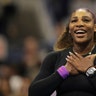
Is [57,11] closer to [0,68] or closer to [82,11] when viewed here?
[0,68]

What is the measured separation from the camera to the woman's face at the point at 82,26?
5.66 m

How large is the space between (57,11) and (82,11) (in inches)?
273

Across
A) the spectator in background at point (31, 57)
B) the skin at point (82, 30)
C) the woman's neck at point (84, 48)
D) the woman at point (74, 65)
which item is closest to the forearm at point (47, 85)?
the woman at point (74, 65)

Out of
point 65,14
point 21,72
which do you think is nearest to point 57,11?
point 65,14

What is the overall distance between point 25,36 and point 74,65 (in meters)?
7.11

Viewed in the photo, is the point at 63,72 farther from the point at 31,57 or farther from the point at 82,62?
the point at 31,57

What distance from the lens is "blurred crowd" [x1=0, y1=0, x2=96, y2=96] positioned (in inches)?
372

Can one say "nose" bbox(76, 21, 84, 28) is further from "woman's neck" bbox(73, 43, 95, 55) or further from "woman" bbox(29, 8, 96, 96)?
"woman's neck" bbox(73, 43, 95, 55)

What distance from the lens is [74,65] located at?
549 centimetres

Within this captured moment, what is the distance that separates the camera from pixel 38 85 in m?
5.58

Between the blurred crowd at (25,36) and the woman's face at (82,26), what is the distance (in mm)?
3041

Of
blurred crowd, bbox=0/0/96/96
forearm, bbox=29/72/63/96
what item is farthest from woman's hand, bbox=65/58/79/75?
blurred crowd, bbox=0/0/96/96

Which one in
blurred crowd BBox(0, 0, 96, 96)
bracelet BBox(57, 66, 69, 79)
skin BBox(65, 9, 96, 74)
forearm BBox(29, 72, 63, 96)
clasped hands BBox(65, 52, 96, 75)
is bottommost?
blurred crowd BBox(0, 0, 96, 96)

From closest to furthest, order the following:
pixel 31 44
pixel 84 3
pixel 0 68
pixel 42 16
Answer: pixel 0 68
pixel 31 44
pixel 84 3
pixel 42 16
